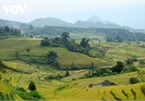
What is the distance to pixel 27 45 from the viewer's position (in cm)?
11775

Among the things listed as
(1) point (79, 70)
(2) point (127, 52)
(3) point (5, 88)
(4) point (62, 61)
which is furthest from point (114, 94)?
(2) point (127, 52)

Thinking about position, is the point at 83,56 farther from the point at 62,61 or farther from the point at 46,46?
the point at 46,46

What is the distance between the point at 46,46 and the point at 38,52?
10.4 metres

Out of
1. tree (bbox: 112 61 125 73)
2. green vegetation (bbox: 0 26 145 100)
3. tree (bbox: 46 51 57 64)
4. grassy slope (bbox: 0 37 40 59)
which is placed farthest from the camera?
grassy slope (bbox: 0 37 40 59)

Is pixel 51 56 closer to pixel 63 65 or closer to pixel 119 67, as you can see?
pixel 63 65

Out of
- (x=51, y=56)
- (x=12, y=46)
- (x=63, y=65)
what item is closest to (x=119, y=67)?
(x=63, y=65)

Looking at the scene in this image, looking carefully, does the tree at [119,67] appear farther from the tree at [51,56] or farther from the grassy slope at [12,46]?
the grassy slope at [12,46]

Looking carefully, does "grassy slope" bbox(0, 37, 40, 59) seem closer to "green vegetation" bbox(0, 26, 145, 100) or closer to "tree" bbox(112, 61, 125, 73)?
"green vegetation" bbox(0, 26, 145, 100)

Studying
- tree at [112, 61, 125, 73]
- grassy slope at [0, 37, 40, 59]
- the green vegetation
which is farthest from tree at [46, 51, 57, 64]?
tree at [112, 61, 125, 73]

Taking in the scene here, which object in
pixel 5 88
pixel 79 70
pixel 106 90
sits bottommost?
pixel 79 70

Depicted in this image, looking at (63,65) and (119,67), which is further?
(63,65)

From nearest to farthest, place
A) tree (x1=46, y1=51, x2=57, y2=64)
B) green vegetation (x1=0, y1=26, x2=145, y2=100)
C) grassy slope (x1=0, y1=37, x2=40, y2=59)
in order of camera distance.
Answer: green vegetation (x1=0, y1=26, x2=145, y2=100) < tree (x1=46, y1=51, x2=57, y2=64) < grassy slope (x1=0, y1=37, x2=40, y2=59)

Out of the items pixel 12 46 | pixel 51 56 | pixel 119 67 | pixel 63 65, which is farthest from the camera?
pixel 12 46

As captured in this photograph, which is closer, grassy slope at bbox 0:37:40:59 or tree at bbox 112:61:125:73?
tree at bbox 112:61:125:73
